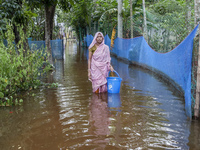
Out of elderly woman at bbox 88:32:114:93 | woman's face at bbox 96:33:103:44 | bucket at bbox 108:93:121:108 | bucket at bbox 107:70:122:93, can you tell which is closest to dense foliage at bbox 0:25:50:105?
elderly woman at bbox 88:32:114:93

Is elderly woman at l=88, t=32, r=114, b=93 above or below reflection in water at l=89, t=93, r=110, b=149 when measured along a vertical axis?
above

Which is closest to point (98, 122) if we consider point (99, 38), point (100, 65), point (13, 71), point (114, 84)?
point (114, 84)

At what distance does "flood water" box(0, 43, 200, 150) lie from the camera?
3.42m

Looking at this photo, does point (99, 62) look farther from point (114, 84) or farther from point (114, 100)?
point (114, 100)

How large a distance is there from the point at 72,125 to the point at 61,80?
14.5 ft

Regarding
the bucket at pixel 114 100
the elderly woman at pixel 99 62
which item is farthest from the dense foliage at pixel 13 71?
the bucket at pixel 114 100

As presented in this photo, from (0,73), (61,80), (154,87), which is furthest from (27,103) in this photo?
(154,87)

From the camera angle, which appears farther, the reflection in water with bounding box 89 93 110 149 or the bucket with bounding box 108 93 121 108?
the bucket with bounding box 108 93 121 108

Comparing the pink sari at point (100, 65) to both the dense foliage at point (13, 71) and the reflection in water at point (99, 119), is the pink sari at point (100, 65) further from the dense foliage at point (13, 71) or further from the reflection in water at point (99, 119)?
the dense foliage at point (13, 71)

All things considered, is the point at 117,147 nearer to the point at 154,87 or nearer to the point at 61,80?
the point at 154,87

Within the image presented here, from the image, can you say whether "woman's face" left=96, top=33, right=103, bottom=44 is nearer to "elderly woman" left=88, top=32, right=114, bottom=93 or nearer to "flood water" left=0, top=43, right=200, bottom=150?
"elderly woman" left=88, top=32, right=114, bottom=93

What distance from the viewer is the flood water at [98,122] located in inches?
135

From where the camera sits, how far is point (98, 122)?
14.0ft

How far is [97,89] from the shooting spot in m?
6.50
